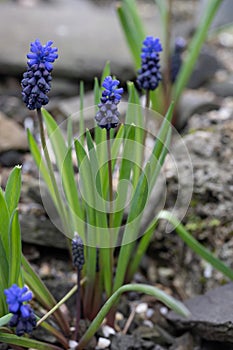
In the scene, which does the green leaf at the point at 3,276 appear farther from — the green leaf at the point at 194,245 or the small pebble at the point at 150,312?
the small pebble at the point at 150,312

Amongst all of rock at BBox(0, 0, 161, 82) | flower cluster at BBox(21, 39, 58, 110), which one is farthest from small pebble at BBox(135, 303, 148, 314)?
rock at BBox(0, 0, 161, 82)

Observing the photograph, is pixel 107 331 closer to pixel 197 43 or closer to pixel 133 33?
pixel 133 33

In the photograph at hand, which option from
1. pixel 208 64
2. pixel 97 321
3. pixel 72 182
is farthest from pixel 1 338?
pixel 208 64

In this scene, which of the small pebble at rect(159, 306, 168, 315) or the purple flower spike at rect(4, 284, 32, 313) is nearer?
the purple flower spike at rect(4, 284, 32, 313)

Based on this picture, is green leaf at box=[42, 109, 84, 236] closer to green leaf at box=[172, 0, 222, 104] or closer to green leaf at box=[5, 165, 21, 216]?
green leaf at box=[5, 165, 21, 216]

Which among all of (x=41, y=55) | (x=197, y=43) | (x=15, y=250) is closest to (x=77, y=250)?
(x=15, y=250)
